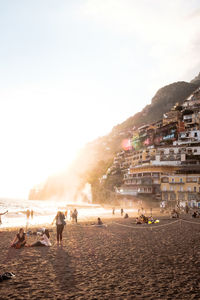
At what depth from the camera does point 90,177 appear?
149250 mm

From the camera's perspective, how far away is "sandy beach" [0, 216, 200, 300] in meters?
6.41

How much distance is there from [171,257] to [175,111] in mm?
105538

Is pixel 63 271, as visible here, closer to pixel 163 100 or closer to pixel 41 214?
pixel 41 214

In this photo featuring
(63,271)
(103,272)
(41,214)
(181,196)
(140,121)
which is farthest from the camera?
(140,121)

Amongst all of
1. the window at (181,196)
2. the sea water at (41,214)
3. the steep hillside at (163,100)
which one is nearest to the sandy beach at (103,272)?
the sea water at (41,214)

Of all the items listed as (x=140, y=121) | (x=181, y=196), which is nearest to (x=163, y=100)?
(x=140, y=121)

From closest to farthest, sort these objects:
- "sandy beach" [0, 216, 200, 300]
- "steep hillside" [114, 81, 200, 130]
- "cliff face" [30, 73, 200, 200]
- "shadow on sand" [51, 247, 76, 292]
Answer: "sandy beach" [0, 216, 200, 300] → "shadow on sand" [51, 247, 76, 292] → "cliff face" [30, 73, 200, 200] → "steep hillside" [114, 81, 200, 130]

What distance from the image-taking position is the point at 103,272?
852cm

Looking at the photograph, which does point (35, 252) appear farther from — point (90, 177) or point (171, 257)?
point (90, 177)

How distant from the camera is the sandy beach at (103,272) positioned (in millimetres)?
6414

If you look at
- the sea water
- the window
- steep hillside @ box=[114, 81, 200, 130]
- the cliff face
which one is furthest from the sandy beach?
steep hillside @ box=[114, 81, 200, 130]

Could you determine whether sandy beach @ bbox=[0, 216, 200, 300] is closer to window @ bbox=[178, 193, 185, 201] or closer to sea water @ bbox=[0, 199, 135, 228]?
sea water @ bbox=[0, 199, 135, 228]

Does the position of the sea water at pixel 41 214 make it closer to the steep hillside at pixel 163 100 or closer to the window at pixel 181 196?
the window at pixel 181 196

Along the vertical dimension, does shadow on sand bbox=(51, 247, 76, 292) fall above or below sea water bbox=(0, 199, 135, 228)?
above
